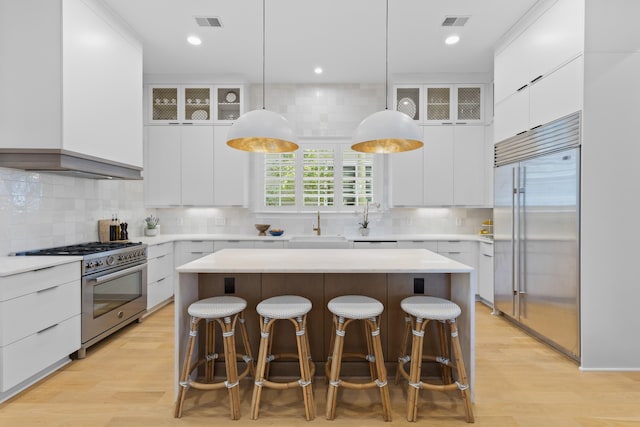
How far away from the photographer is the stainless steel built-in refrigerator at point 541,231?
259cm

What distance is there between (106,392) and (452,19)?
4.43m

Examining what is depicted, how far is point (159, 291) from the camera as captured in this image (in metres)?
3.98

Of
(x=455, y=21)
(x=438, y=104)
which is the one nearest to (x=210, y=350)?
(x=455, y=21)

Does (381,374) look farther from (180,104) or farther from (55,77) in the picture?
(180,104)

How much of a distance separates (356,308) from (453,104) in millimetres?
3715

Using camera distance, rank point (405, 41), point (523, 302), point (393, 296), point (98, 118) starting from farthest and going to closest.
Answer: point (405, 41)
point (523, 302)
point (98, 118)
point (393, 296)

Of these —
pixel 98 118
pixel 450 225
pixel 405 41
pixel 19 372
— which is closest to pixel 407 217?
pixel 450 225

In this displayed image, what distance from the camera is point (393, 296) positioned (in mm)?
2439

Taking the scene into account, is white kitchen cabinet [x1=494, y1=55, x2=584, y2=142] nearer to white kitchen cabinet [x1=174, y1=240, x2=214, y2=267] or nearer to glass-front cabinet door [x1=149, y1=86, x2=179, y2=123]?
white kitchen cabinet [x1=174, y1=240, x2=214, y2=267]

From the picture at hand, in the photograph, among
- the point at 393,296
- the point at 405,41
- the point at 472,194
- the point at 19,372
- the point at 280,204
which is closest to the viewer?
the point at 19,372

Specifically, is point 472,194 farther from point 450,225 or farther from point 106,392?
point 106,392

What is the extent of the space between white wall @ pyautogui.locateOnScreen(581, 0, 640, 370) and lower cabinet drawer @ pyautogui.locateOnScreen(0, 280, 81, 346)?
160 inches

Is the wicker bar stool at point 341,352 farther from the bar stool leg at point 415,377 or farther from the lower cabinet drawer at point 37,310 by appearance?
the lower cabinet drawer at point 37,310

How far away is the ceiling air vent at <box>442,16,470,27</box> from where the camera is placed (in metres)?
3.22
